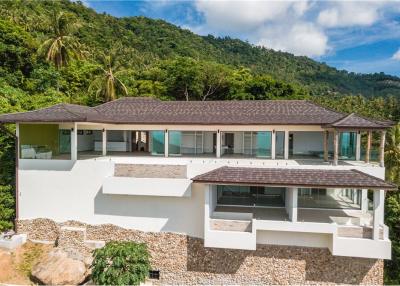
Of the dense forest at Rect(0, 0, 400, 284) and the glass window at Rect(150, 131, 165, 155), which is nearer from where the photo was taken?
the glass window at Rect(150, 131, 165, 155)

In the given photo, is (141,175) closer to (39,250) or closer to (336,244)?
(39,250)

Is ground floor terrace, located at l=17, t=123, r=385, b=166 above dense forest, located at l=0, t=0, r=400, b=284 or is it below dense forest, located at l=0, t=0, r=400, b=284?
below

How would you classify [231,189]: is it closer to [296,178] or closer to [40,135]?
[296,178]

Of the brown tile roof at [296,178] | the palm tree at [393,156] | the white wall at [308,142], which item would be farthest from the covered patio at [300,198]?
the palm tree at [393,156]

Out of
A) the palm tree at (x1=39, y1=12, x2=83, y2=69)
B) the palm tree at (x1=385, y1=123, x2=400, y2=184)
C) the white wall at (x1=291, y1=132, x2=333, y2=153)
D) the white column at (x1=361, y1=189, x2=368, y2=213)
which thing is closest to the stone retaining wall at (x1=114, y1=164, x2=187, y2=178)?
the white column at (x1=361, y1=189, x2=368, y2=213)

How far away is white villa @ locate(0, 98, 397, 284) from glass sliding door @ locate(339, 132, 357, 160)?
0.21ft

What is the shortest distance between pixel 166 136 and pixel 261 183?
878cm

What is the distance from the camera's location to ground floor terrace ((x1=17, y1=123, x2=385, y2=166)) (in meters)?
17.0

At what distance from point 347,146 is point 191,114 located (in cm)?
1040

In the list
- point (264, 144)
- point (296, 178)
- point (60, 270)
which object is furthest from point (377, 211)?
point (60, 270)

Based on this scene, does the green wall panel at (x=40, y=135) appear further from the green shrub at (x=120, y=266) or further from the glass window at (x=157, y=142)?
the green shrub at (x=120, y=266)

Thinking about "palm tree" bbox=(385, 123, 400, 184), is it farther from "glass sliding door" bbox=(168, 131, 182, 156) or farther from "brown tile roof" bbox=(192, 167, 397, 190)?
"glass sliding door" bbox=(168, 131, 182, 156)

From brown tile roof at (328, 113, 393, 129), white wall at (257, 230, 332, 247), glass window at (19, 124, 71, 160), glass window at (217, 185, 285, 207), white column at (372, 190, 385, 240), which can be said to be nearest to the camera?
white column at (372, 190, 385, 240)

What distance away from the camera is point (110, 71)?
1371 inches
